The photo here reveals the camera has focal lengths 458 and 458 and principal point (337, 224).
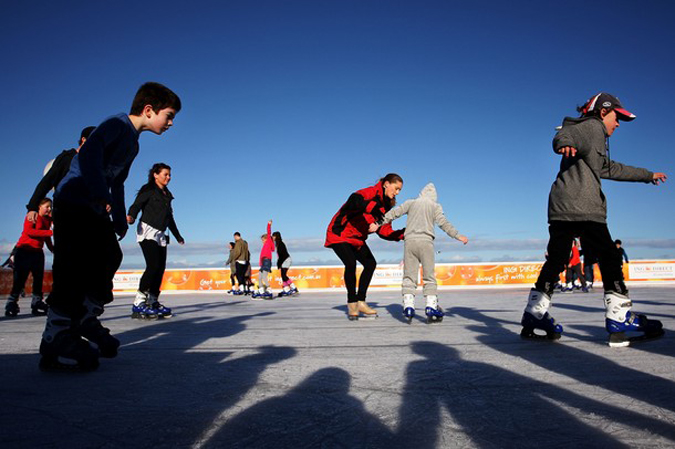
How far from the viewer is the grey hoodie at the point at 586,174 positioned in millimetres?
3602

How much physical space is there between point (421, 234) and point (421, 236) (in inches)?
1.1

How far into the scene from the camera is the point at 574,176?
3713 millimetres

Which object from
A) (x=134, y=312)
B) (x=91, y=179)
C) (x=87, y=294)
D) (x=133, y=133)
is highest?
(x=133, y=133)

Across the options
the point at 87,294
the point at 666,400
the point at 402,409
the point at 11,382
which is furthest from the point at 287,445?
the point at 87,294

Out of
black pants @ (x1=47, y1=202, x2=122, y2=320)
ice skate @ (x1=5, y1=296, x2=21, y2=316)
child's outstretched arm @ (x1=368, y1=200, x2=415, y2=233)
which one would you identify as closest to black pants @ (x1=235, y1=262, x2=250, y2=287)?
ice skate @ (x1=5, y1=296, x2=21, y2=316)

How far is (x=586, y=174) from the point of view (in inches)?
144

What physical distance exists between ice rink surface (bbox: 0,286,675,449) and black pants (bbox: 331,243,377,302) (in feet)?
9.24

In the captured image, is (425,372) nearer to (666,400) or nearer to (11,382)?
(666,400)

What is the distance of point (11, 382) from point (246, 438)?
1.57 m

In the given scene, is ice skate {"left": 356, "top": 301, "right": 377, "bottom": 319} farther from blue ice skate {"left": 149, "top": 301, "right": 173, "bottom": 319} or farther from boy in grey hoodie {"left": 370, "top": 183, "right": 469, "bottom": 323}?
blue ice skate {"left": 149, "top": 301, "right": 173, "bottom": 319}

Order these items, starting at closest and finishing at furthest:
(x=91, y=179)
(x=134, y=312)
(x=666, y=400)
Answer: (x=666, y=400) < (x=91, y=179) < (x=134, y=312)

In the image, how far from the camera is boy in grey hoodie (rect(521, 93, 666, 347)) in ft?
11.6

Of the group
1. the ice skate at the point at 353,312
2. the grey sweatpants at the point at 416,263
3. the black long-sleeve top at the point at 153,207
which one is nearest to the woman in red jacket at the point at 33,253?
the black long-sleeve top at the point at 153,207

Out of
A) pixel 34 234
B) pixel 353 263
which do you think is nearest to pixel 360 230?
pixel 353 263
